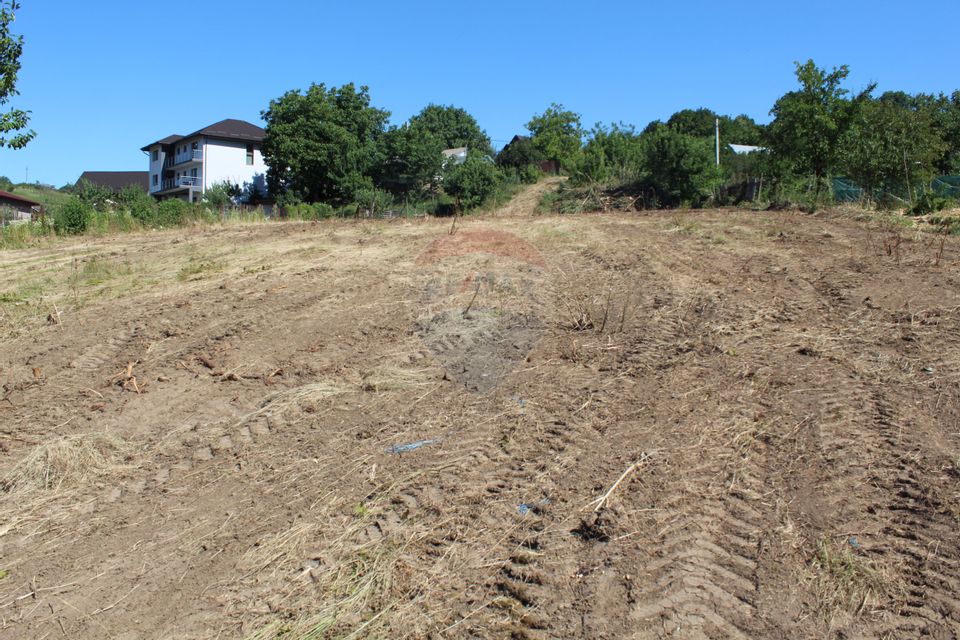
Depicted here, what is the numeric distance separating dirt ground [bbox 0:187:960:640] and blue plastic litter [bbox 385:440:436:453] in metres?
0.02

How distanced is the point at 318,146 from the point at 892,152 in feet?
99.5

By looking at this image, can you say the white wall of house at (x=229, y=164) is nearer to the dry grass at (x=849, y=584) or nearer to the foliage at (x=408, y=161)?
the foliage at (x=408, y=161)

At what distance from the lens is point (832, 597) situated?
2635 mm

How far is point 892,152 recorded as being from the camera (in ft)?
48.2

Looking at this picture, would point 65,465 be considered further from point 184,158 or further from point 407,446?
point 184,158

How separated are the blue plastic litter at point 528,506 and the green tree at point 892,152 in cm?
1347

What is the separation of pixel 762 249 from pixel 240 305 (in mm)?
6583

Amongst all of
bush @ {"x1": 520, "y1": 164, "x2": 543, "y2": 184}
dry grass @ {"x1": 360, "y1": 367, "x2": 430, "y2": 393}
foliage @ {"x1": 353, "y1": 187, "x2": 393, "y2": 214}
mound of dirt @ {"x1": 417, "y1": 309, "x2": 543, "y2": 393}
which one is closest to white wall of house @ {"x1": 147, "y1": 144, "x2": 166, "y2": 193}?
foliage @ {"x1": 353, "y1": 187, "x2": 393, "y2": 214}

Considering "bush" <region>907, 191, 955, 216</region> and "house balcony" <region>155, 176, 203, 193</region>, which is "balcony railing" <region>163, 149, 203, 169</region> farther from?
"bush" <region>907, 191, 955, 216</region>

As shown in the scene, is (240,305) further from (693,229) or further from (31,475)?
(693,229)

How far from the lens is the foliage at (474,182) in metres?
31.6

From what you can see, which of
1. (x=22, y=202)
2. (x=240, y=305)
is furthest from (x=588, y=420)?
(x=22, y=202)

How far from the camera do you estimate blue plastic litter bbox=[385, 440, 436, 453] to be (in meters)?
4.15

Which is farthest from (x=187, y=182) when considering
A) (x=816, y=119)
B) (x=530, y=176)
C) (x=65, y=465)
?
(x=65, y=465)
